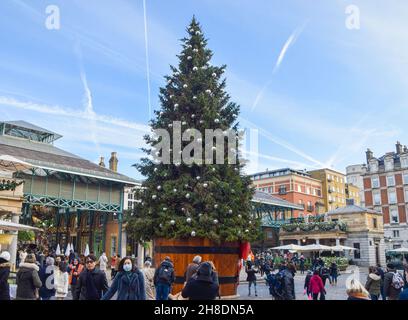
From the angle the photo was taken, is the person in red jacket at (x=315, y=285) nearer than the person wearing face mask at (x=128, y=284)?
No

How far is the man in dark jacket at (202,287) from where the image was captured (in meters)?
5.34

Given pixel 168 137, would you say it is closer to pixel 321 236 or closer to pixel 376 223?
pixel 321 236

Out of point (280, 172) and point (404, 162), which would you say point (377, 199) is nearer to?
point (404, 162)

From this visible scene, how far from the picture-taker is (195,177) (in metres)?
14.3

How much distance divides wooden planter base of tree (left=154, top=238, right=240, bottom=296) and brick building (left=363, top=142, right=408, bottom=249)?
52684mm

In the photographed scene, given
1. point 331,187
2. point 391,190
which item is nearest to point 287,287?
point 391,190

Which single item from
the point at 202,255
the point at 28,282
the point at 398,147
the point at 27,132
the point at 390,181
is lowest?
the point at 28,282

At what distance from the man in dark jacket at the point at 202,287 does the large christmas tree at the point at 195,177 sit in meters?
7.28

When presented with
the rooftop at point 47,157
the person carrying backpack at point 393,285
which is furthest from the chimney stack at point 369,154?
the person carrying backpack at point 393,285

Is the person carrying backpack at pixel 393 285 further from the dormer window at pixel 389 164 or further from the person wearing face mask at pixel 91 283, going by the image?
the dormer window at pixel 389 164

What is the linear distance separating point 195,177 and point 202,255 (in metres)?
2.86

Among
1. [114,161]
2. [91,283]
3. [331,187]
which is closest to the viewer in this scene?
[91,283]

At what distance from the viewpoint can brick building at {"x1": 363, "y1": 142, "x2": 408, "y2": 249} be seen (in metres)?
59.8
